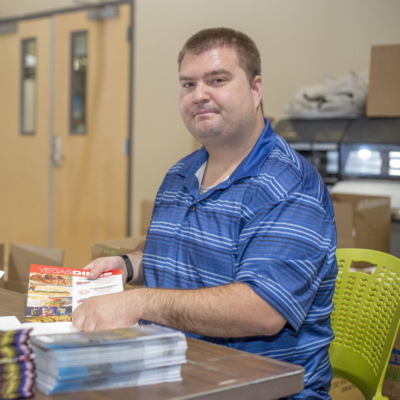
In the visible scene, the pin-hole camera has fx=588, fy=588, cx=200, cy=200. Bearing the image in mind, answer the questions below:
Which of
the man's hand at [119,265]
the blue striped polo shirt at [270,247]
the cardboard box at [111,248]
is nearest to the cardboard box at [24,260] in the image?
the cardboard box at [111,248]

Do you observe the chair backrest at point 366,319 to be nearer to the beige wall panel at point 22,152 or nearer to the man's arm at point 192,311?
the man's arm at point 192,311

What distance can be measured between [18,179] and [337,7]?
3363 millimetres

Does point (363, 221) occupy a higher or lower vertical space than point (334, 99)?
lower

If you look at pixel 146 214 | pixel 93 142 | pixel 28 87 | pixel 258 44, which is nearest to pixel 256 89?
pixel 146 214

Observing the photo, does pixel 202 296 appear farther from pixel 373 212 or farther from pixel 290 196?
pixel 373 212

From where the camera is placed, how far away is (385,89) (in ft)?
9.53

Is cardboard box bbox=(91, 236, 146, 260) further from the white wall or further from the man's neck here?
the white wall

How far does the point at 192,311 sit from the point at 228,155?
21.4 inches

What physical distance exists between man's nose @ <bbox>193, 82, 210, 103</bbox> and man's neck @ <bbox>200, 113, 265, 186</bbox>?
0.14 metres

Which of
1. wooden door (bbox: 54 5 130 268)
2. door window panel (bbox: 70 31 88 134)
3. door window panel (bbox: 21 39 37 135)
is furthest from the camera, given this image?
door window panel (bbox: 21 39 37 135)

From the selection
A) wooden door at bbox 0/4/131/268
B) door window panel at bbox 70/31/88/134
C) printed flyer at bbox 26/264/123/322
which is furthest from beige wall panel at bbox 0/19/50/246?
printed flyer at bbox 26/264/123/322

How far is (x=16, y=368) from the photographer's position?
0.89 metres

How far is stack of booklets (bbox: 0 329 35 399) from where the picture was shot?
871 mm

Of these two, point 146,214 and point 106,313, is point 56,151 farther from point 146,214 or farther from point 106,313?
point 106,313
